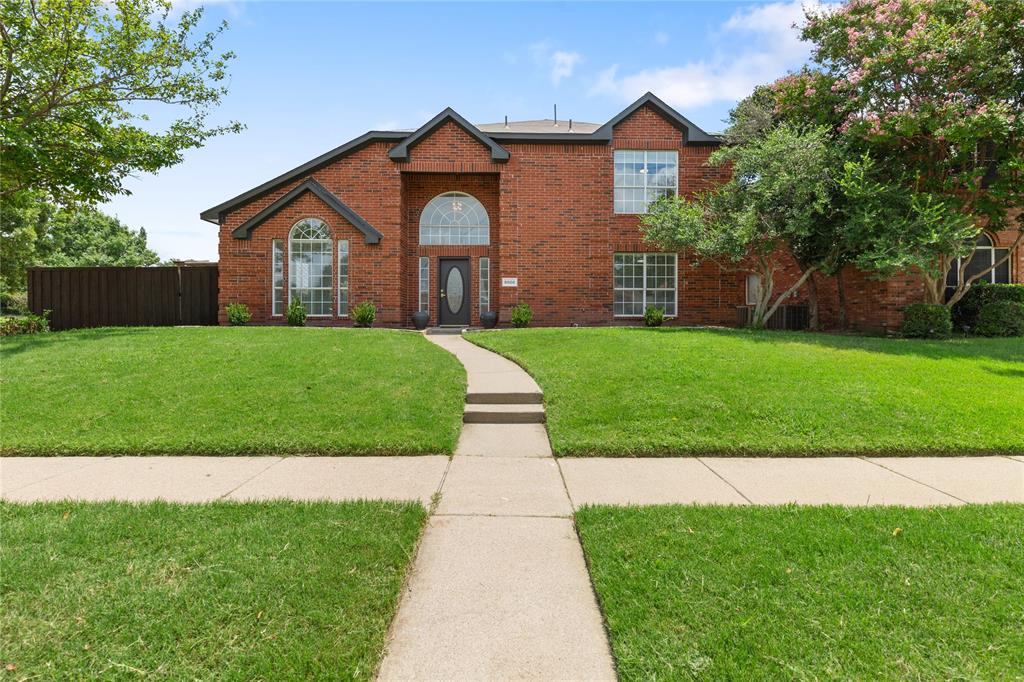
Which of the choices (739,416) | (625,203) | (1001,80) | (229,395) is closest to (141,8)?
(229,395)

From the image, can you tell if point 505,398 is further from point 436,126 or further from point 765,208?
point 436,126

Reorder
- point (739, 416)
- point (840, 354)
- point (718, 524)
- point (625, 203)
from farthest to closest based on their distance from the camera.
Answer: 1. point (625, 203)
2. point (840, 354)
3. point (739, 416)
4. point (718, 524)

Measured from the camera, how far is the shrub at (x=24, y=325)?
45.2 feet

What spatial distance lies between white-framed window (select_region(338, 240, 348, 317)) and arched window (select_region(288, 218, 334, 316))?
0.29 metres

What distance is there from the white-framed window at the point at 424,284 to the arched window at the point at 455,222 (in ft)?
2.18

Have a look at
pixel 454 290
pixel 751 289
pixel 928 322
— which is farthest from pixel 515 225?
pixel 928 322

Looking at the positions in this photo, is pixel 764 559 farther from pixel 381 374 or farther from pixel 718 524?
pixel 381 374

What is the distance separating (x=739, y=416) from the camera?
5828mm

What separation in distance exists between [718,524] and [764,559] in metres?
0.48

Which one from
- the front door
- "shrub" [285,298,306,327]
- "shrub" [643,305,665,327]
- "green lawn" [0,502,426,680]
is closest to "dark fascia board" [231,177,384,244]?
the front door

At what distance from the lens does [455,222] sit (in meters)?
16.6

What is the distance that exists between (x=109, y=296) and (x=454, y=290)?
1107 cm

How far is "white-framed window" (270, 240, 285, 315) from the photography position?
15359mm

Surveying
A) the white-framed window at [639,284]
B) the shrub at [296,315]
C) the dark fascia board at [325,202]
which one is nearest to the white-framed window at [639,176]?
the white-framed window at [639,284]
